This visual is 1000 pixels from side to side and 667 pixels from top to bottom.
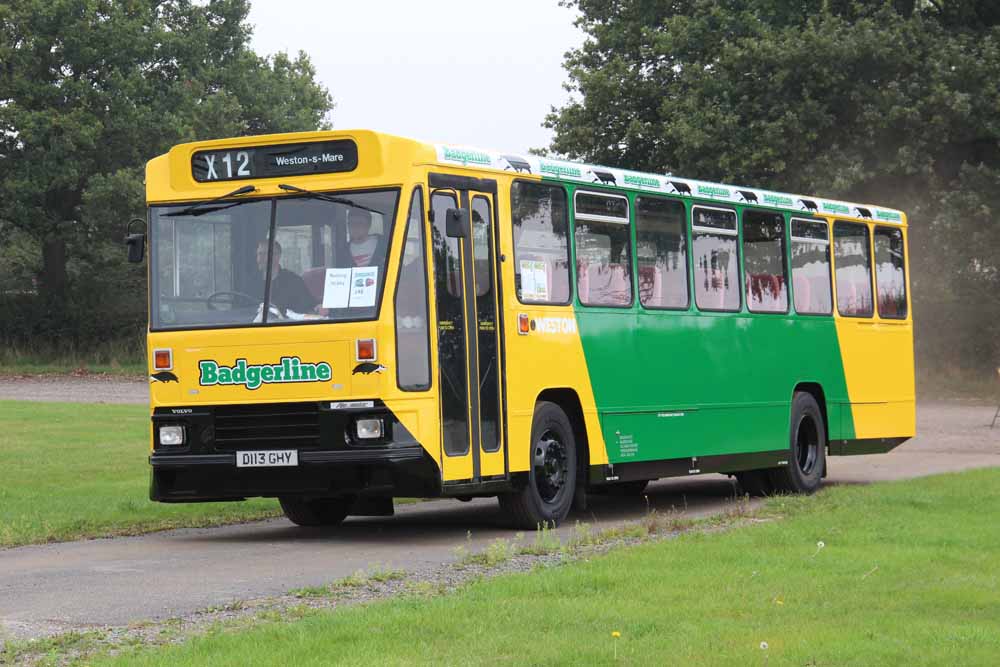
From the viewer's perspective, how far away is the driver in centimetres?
1353

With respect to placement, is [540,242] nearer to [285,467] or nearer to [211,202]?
[211,202]

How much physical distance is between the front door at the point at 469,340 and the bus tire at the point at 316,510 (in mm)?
2191

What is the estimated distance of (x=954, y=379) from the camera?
1567 inches

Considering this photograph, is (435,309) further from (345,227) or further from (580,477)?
(580,477)

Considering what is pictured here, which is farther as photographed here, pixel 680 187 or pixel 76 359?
pixel 76 359

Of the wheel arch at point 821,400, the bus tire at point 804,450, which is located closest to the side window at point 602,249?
the bus tire at point 804,450

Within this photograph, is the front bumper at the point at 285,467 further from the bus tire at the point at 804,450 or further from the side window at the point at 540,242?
the bus tire at the point at 804,450

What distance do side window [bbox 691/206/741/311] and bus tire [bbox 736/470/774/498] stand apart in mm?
2283

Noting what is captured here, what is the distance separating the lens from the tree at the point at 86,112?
49281mm

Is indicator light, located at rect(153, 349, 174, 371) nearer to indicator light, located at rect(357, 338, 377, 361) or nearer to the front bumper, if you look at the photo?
the front bumper

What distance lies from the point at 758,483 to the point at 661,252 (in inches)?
154

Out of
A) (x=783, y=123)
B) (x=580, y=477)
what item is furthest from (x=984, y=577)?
(x=783, y=123)

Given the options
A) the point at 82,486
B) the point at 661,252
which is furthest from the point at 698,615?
the point at 82,486

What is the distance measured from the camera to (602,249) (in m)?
16.2
